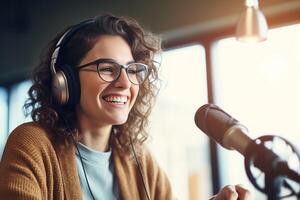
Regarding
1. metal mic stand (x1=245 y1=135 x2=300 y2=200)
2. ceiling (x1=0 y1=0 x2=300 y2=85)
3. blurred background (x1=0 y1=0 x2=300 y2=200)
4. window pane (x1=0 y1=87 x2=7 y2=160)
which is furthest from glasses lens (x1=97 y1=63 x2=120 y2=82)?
window pane (x1=0 y1=87 x2=7 y2=160)

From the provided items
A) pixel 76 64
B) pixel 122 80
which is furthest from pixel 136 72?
pixel 76 64

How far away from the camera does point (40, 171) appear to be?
1.10m

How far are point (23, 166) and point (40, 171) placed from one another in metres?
0.05

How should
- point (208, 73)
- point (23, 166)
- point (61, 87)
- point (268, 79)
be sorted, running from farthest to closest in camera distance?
1. point (208, 73)
2. point (268, 79)
3. point (61, 87)
4. point (23, 166)

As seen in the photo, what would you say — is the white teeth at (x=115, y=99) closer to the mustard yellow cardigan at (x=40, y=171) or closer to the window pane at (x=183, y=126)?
the mustard yellow cardigan at (x=40, y=171)

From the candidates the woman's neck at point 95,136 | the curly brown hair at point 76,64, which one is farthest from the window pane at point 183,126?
the woman's neck at point 95,136

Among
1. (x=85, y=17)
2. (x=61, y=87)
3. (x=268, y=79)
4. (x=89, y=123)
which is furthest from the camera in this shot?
(x=85, y=17)

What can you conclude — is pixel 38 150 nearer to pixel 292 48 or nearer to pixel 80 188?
pixel 80 188

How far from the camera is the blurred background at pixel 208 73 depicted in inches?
97.4

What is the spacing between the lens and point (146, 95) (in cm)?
147

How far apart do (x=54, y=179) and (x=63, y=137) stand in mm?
127

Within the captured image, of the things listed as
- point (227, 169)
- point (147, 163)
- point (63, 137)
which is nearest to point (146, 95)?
point (147, 163)

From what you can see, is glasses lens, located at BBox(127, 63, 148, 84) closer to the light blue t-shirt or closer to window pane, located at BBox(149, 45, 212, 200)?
the light blue t-shirt

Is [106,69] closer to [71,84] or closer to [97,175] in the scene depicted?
[71,84]
